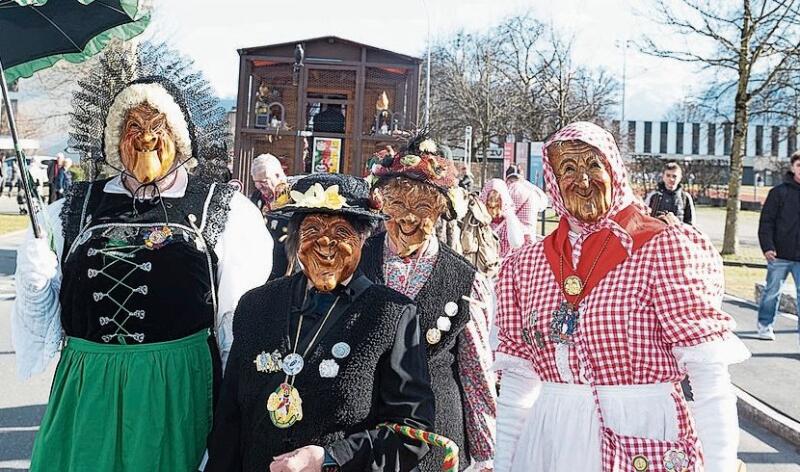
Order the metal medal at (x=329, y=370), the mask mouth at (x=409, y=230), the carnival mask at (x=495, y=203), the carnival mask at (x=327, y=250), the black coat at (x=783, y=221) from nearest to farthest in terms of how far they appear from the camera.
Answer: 1. the metal medal at (x=329, y=370)
2. the carnival mask at (x=327, y=250)
3. the mask mouth at (x=409, y=230)
4. the carnival mask at (x=495, y=203)
5. the black coat at (x=783, y=221)

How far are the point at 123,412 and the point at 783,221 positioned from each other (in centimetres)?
783

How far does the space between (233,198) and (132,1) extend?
88 centimetres

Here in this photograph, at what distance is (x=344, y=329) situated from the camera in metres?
2.28

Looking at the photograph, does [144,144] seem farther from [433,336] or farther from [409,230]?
[433,336]

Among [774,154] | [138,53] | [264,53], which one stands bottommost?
[138,53]

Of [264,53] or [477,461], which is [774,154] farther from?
[477,461]

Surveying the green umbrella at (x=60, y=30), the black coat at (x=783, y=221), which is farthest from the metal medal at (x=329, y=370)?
the black coat at (x=783, y=221)


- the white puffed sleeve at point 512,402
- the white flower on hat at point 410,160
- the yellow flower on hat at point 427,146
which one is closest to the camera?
the white puffed sleeve at point 512,402

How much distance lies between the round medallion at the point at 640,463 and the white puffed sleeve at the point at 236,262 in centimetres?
144

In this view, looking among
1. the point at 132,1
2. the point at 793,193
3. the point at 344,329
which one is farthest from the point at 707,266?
the point at 793,193

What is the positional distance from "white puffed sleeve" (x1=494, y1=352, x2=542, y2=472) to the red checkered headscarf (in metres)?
0.50

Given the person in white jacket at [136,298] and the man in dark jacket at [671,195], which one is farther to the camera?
the man in dark jacket at [671,195]

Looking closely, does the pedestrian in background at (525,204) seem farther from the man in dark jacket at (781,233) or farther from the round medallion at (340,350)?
the round medallion at (340,350)

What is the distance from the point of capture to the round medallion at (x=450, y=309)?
Answer: 120 inches
